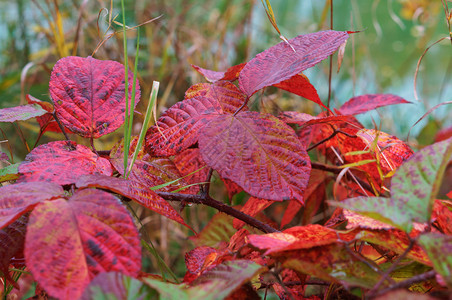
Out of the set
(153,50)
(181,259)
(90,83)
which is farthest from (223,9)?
(90,83)

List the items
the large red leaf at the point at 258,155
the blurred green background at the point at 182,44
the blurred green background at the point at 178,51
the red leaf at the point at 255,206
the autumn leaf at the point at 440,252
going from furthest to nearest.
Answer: the blurred green background at the point at 182,44 < the blurred green background at the point at 178,51 < the red leaf at the point at 255,206 < the large red leaf at the point at 258,155 < the autumn leaf at the point at 440,252

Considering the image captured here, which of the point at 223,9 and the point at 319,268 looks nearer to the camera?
the point at 319,268

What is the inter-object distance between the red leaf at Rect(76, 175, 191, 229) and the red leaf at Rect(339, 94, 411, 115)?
296 mm

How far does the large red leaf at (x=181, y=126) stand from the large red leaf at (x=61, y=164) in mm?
52

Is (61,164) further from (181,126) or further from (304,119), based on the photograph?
(304,119)

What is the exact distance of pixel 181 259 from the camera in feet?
3.10

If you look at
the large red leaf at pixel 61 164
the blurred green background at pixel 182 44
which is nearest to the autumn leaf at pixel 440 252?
the large red leaf at pixel 61 164

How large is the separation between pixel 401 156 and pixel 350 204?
216 mm

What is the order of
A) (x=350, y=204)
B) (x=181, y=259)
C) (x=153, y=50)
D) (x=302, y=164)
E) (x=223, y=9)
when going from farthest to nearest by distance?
(x=223, y=9), (x=153, y=50), (x=181, y=259), (x=302, y=164), (x=350, y=204)

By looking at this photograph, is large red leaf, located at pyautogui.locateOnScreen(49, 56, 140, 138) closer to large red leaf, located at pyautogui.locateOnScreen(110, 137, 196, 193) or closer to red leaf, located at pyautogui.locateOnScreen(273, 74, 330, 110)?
large red leaf, located at pyautogui.locateOnScreen(110, 137, 196, 193)

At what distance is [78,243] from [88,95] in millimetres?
184

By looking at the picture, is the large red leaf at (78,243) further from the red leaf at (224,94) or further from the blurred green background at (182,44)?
the blurred green background at (182,44)

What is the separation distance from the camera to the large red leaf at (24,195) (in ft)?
0.85

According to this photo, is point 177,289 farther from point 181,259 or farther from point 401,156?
point 181,259
